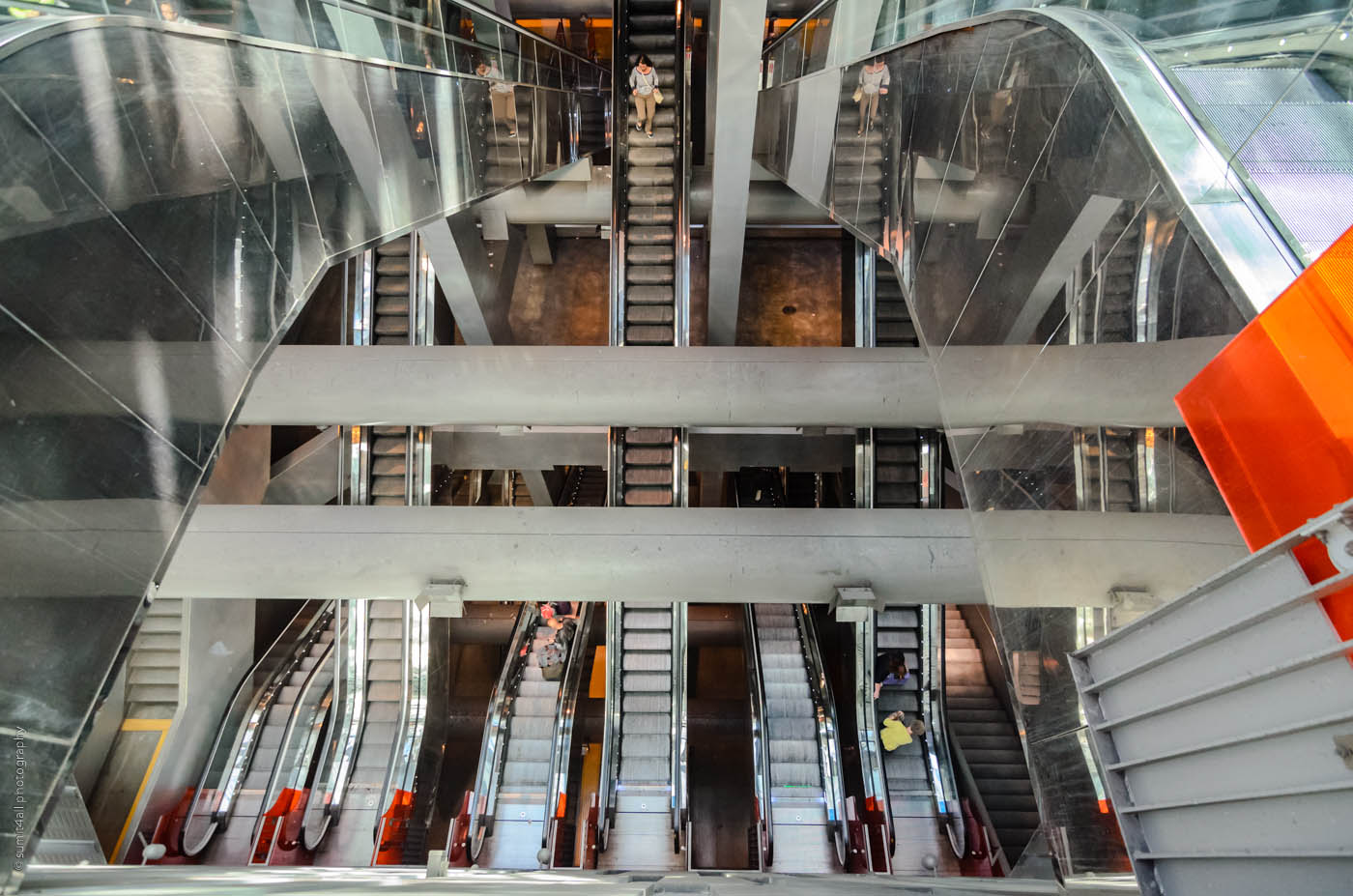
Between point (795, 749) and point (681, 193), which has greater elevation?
point (681, 193)

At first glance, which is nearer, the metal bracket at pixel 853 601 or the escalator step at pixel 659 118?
the metal bracket at pixel 853 601

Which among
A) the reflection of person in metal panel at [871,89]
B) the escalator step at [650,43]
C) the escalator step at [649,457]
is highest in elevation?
the escalator step at [650,43]

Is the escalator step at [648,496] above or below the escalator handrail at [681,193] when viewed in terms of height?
below

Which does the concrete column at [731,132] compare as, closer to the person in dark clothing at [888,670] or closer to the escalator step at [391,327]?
the escalator step at [391,327]

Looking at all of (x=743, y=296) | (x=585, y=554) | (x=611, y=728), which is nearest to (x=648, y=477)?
(x=585, y=554)

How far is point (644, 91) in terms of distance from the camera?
1161 cm

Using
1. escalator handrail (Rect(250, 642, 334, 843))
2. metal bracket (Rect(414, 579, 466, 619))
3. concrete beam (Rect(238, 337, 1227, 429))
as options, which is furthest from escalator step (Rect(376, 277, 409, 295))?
escalator handrail (Rect(250, 642, 334, 843))

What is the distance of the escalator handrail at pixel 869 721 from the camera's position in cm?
1041

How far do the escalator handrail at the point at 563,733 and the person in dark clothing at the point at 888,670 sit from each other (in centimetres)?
481

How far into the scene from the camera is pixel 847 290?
14.6 metres

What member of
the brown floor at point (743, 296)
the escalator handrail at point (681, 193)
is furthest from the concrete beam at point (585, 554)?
the brown floor at point (743, 296)

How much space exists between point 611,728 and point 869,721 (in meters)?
4.00

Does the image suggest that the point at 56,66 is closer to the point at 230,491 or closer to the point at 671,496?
the point at 671,496

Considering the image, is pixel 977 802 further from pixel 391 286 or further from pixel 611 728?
pixel 391 286
